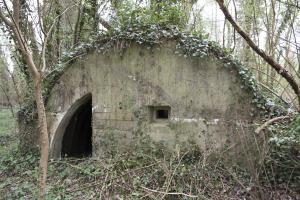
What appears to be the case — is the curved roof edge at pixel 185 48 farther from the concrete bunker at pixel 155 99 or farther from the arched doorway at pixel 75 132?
the arched doorway at pixel 75 132

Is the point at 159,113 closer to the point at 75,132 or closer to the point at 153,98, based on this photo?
the point at 153,98

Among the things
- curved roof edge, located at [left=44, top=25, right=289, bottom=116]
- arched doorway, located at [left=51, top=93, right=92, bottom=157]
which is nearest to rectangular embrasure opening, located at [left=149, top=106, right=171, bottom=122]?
curved roof edge, located at [left=44, top=25, right=289, bottom=116]

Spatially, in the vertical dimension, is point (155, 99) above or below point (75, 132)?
above

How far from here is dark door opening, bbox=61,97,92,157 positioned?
8023mm

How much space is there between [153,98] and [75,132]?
3240mm

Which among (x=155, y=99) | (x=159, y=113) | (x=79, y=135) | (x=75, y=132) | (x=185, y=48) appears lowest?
(x=79, y=135)

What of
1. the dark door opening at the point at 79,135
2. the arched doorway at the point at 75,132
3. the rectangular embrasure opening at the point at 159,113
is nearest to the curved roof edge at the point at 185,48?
the arched doorway at the point at 75,132

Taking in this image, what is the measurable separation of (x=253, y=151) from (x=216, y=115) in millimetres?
955

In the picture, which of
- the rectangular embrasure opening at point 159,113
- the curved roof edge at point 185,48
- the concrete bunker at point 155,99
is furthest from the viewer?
the rectangular embrasure opening at point 159,113

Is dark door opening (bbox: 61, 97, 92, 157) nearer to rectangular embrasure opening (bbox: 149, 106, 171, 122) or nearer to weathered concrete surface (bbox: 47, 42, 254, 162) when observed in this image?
weathered concrete surface (bbox: 47, 42, 254, 162)

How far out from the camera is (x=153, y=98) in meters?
6.31

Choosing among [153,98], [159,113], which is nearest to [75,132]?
[159,113]

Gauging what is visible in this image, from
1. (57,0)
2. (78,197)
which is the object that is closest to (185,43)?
(78,197)

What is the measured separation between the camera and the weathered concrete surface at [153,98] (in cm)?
591
